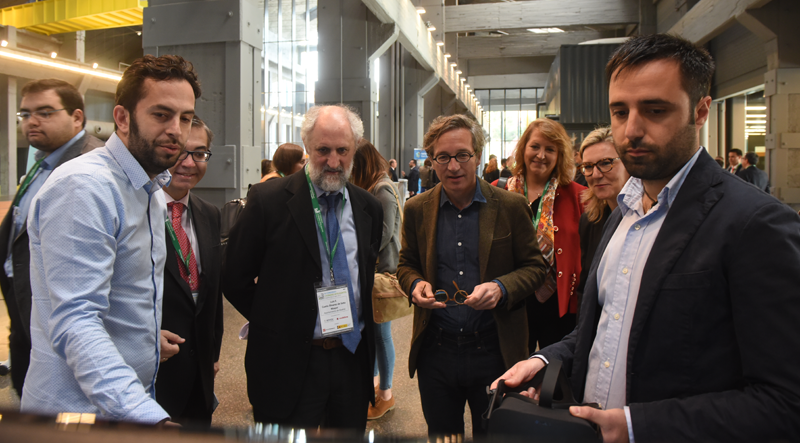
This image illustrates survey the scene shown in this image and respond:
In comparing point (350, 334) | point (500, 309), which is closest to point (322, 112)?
point (350, 334)

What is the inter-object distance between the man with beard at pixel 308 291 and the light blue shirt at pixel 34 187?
44.2 inches

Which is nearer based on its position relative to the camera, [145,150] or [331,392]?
[145,150]

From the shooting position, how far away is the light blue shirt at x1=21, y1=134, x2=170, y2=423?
1097 millimetres

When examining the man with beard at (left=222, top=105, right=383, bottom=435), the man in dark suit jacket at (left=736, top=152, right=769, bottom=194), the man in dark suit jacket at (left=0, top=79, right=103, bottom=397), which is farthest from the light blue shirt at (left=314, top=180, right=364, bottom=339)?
the man in dark suit jacket at (left=736, top=152, right=769, bottom=194)

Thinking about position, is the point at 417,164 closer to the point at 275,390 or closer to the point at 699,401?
the point at 275,390

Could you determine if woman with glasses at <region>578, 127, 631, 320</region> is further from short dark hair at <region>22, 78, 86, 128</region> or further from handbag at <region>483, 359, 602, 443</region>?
short dark hair at <region>22, 78, 86, 128</region>

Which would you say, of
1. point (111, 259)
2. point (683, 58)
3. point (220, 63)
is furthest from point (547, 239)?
point (220, 63)

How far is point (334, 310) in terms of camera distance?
85.2 inches

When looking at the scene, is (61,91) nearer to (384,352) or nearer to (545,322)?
(384,352)

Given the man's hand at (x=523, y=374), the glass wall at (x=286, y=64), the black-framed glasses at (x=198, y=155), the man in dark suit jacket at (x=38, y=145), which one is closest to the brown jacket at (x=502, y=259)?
the man's hand at (x=523, y=374)

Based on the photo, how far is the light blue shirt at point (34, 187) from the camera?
2384 mm

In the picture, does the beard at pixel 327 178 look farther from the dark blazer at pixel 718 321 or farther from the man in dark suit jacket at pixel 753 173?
the man in dark suit jacket at pixel 753 173

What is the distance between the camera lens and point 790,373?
2.96ft

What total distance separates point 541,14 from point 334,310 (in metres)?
19.0
